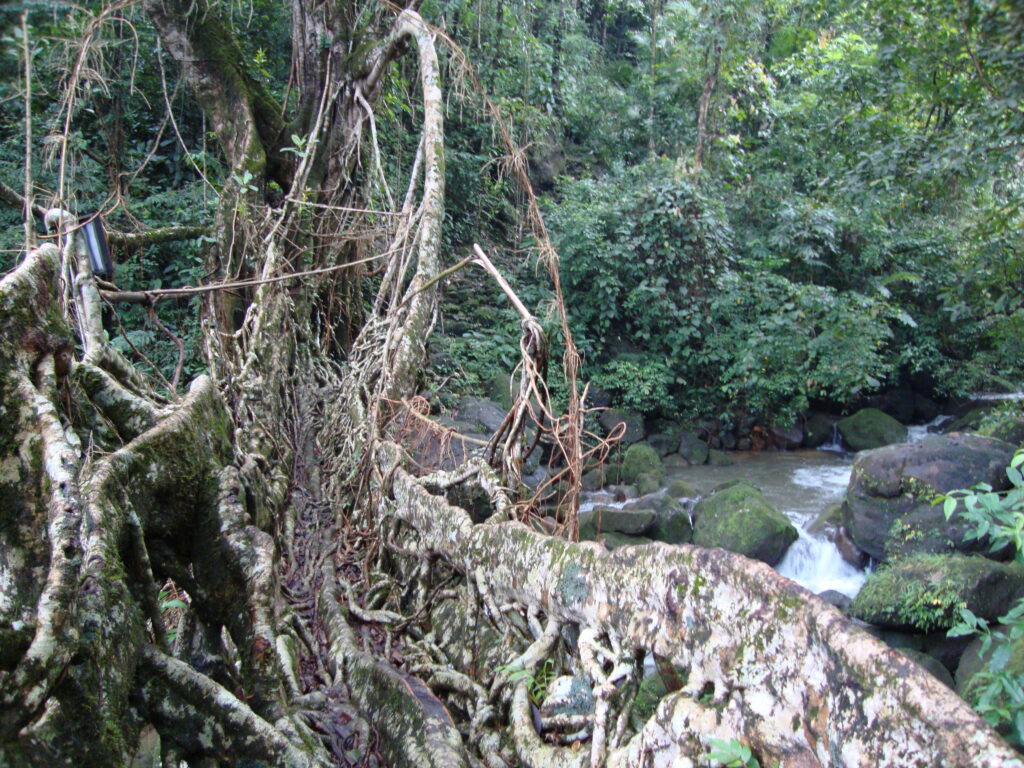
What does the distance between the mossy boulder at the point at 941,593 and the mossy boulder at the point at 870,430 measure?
5538 mm

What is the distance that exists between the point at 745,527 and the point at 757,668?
6.75m

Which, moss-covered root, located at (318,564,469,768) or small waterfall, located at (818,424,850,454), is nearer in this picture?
moss-covered root, located at (318,564,469,768)

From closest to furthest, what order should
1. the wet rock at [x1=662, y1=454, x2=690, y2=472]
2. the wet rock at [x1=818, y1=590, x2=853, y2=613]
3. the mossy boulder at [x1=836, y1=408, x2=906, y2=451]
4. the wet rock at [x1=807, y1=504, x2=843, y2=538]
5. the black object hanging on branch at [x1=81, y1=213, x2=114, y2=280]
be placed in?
the black object hanging on branch at [x1=81, y1=213, x2=114, y2=280], the wet rock at [x1=818, y1=590, x2=853, y2=613], the wet rock at [x1=807, y1=504, x2=843, y2=538], the wet rock at [x1=662, y1=454, x2=690, y2=472], the mossy boulder at [x1=836, y1=408, x2=906, y2=451]

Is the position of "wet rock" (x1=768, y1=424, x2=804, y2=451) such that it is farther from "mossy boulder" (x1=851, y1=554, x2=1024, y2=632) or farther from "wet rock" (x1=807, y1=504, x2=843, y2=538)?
"mossy boulder" (x1=851, y1=554, x2=1024, y2=632)

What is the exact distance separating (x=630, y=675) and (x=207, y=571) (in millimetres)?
1643

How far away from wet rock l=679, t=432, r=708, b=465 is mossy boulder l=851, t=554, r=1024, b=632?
4.96 meters

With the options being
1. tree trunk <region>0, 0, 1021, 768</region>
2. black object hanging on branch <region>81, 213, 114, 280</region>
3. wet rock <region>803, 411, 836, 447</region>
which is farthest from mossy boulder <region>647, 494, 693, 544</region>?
black object hanging on branch <region>81, 213, 114, 280</region>

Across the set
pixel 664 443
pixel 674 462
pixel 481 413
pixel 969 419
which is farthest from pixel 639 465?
pixel 969 419

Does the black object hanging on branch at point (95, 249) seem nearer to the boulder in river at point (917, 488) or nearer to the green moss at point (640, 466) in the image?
the boulder in river at point (917, 488)

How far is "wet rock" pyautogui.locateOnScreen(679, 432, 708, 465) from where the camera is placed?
11.3 m

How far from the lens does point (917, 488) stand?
7.37 m

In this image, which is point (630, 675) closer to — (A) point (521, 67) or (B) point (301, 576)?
(B) point (301, 576)

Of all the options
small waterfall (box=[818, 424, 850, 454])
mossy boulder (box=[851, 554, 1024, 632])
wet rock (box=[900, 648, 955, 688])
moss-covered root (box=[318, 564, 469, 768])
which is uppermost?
moss-covered root (box=[318, 564, 469, 768])

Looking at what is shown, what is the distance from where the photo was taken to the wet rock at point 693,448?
1131 cm
